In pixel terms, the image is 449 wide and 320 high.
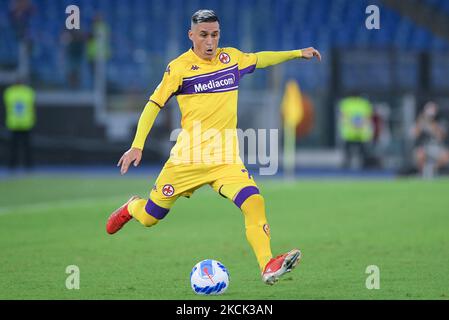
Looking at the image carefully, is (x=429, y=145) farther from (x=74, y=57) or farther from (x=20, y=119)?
(x=20, y=119)

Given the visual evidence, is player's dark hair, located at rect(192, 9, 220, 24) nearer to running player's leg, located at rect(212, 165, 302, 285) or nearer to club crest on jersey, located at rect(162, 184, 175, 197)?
running player's leg, located at rect(212, 165, 302, 285)

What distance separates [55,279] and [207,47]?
2275 mm

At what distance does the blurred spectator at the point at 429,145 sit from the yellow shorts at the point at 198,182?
16.8m

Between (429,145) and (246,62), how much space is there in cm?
1697

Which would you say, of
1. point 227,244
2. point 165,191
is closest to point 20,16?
point 227,244

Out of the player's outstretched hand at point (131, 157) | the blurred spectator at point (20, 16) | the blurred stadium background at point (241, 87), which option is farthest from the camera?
the blurred spectator at point (20, 16)

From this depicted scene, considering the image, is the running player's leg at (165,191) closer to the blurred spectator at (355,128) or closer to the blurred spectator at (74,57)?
the blurred spectator at (355,128)

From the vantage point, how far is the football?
822cm

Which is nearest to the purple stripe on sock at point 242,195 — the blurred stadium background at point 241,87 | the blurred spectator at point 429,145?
the blurred stadium background at point 241,87

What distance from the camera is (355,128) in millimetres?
27281

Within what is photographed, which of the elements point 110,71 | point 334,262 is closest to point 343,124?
point 110,71

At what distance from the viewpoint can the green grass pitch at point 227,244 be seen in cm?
868

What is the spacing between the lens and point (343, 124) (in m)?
27.9

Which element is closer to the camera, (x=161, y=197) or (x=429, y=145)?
(x=161, y=197)
